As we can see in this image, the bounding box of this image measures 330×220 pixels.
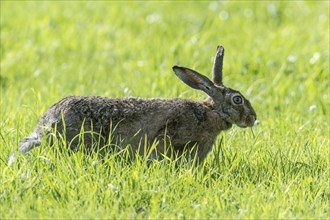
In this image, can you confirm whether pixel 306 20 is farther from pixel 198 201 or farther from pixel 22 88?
pixel 198 201

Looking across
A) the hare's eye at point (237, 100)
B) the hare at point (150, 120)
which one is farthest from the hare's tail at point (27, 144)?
the hare's eye at point (237, 100)

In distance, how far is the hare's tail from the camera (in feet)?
21.0

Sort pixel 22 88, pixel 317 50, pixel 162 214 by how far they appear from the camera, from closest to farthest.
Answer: pixel 162 214, pixel 22 88, pixel 317 50

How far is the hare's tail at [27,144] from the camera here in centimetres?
640

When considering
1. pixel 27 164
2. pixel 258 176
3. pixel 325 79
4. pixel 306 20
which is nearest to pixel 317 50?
pixel 325 79

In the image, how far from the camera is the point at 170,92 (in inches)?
357

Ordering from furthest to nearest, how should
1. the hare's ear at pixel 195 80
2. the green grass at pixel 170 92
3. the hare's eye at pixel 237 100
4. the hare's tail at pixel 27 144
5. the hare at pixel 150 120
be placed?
the hare's eye at pixel 237 100 < the hare's ear at pixel 195 80 < the hare at pixel 150 120 < the hare's tail at pixel 27 144 < the green grass at pixel 170 92

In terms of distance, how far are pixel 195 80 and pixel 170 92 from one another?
1728 mm

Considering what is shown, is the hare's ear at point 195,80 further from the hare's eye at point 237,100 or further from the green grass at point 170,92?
the green grass at point 170,92

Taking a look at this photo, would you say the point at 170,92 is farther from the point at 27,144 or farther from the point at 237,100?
the point at 27,144

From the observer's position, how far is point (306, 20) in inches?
555

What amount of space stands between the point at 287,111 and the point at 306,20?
17.3 ft

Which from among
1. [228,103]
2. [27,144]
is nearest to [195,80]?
[228,103]

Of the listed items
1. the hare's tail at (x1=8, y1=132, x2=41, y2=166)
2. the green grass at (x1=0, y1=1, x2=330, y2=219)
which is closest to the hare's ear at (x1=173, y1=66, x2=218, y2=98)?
the green grass at (x1=0, y1=1, x2=330, y2=219)
